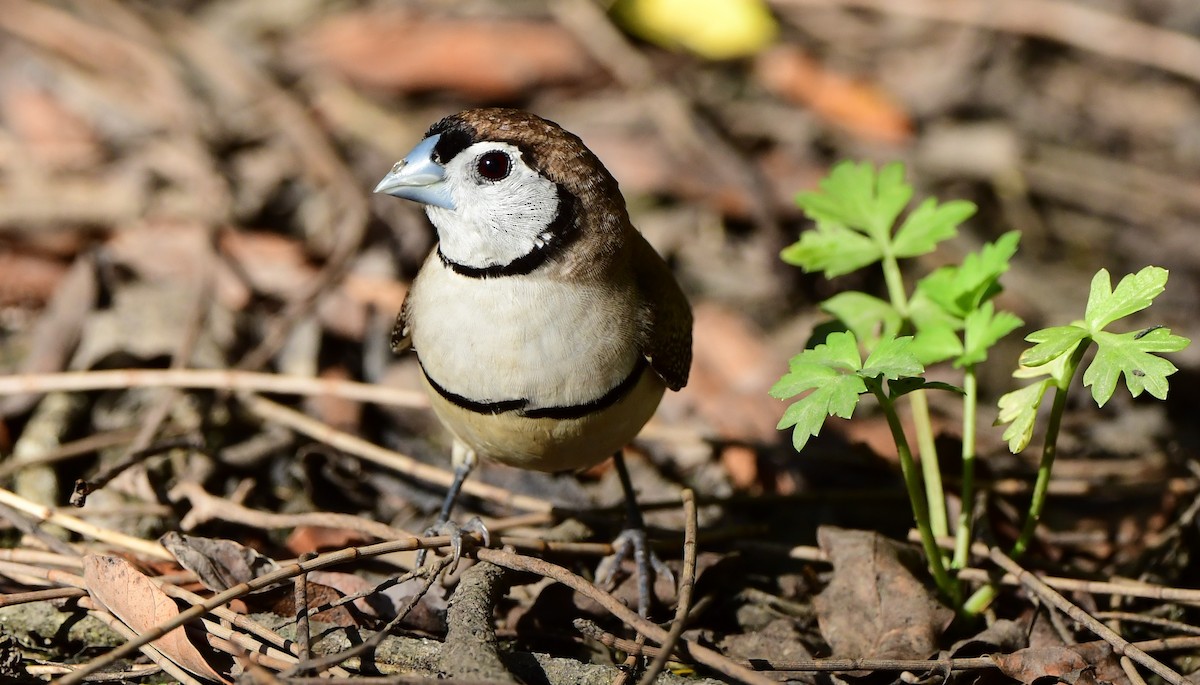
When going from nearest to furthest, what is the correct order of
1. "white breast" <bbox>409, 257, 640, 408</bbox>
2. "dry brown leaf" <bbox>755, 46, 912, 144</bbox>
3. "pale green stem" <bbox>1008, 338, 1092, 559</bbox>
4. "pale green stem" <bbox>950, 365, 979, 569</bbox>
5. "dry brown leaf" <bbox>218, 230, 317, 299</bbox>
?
"pale green stem" <bbox>1008, 338, 1092, 559</bbox> < "white breast" <bbox>409, 257, 640, 408</bbox> < "pale green stem" <bbox>950, 365, 979, 569</bbox> < "dry brown leaf" <bbox>218, 230, 317, 299</bbox> < "dry brown leaf" <bbox>755, 46, 912, 144</bbox>

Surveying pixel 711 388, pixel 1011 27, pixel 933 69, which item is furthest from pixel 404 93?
pixel 1011 27

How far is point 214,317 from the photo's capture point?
4969 millimetres

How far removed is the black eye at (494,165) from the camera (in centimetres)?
331

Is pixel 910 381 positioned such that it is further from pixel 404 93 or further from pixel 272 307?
pixel 404 93

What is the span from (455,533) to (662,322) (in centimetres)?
91

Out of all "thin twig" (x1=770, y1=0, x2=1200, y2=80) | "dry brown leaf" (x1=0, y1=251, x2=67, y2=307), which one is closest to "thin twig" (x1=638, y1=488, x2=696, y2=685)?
"dry brown leaf" (x1=0, y1=251, x2=67, y2=307)

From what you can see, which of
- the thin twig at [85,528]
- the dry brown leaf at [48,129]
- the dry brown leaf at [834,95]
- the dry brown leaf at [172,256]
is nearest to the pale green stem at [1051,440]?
the thin twig at [85,528]

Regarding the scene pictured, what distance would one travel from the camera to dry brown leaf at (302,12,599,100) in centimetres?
629

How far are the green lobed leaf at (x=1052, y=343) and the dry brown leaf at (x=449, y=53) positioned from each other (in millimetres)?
4054

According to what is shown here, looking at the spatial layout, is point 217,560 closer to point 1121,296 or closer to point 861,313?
point 861,313

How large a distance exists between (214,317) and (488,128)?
86.9 inches

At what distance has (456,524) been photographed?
359cm

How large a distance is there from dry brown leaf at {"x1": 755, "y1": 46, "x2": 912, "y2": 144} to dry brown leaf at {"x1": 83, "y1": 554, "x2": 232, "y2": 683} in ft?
15.4

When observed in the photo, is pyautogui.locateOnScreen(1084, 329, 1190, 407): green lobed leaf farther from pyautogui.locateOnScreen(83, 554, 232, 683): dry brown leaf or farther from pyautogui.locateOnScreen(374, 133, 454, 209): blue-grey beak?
pyautogui.locateOnScreen(83, 554, 232, 683): dry brown leaf
